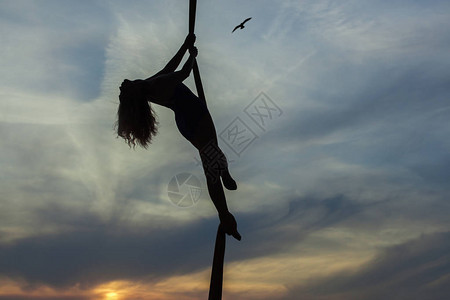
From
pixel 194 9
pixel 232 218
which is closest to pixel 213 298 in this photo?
pixel 232 218

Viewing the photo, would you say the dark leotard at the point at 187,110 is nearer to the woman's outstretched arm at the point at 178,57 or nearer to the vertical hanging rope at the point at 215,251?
the woman's outstretched arm at the point at 178,57

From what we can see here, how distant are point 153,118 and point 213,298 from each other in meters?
2.53

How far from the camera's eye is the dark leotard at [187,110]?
7266 mm

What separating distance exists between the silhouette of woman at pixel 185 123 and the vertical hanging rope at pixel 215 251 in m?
0.19

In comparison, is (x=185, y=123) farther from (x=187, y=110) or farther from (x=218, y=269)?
(x=218, y=269)

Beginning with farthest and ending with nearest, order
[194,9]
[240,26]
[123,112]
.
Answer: [240,26]
[194,9]
[123,112]

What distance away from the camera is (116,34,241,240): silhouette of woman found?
7047mm

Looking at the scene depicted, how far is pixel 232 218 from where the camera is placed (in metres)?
7.32

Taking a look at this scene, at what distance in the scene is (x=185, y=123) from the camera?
7281 mm

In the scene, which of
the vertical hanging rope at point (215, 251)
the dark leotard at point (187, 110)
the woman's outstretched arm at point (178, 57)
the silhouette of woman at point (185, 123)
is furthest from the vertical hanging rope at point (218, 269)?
the woman's outstretched arm at point (178, 57)

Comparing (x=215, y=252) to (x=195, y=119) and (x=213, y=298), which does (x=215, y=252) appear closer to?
(x=213, y=298)

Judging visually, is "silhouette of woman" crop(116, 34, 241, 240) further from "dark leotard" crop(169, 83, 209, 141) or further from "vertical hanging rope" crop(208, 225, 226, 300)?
"vertical hanging rope" crop(208, 225, 226, 300)

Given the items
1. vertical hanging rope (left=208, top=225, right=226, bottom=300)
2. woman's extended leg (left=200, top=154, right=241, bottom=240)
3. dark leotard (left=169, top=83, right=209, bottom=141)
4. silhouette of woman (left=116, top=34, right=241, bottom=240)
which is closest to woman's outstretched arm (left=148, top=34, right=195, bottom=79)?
silhouette of woman (left=116, top=34, right=241, bottom=240)

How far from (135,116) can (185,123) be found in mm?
679
